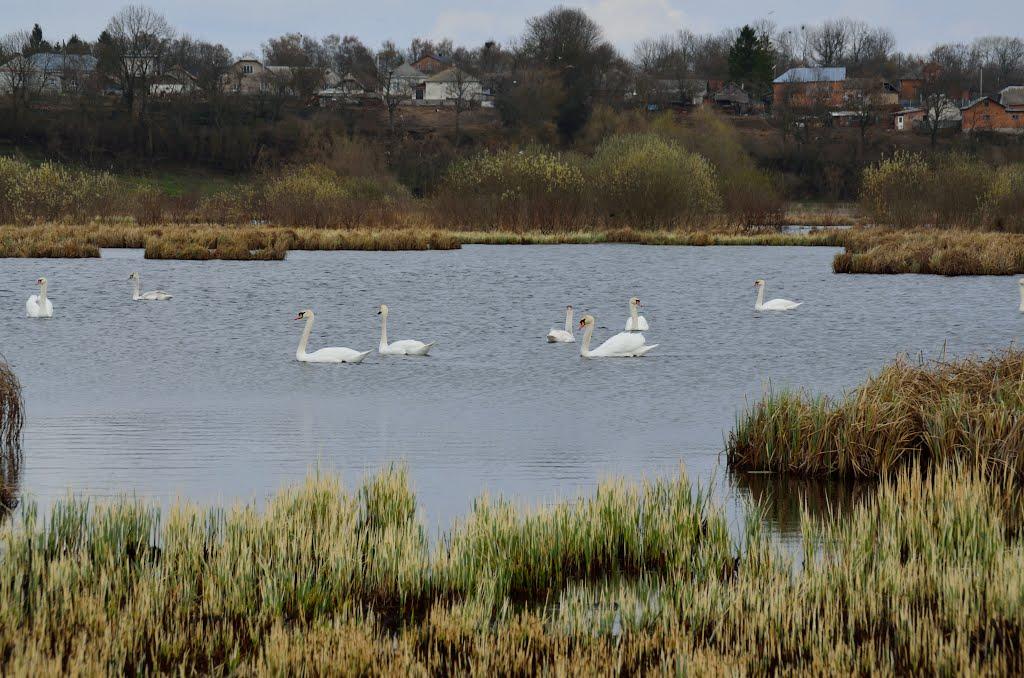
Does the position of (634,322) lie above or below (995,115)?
below

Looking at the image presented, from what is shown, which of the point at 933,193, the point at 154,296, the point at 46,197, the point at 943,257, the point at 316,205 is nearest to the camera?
the point at 154,296

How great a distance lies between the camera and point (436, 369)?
18.7 meters

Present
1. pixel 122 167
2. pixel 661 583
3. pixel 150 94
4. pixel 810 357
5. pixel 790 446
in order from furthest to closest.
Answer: pixel 150 94 → pixel 122 167 → pixel 810 357 → pixel 790 446 → pixel 661 583

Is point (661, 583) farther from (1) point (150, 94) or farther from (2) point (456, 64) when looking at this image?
(2) point (456, 64)

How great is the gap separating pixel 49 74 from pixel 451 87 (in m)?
35.1

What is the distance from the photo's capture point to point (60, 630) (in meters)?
6.22

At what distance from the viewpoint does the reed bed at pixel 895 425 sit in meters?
10.2

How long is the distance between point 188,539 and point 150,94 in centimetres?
9147

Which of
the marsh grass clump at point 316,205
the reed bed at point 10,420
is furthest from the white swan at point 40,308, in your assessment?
the marsh grass clump at point 316,205

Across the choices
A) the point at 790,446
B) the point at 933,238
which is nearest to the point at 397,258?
the point at 933,238

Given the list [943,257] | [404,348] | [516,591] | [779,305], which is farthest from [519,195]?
[516,591]

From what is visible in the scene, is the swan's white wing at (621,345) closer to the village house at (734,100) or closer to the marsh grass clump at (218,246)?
the marsh grass clump at (218,246)

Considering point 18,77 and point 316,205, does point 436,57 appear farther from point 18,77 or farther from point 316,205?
point 316,205

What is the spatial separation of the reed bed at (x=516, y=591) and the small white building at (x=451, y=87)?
105m
